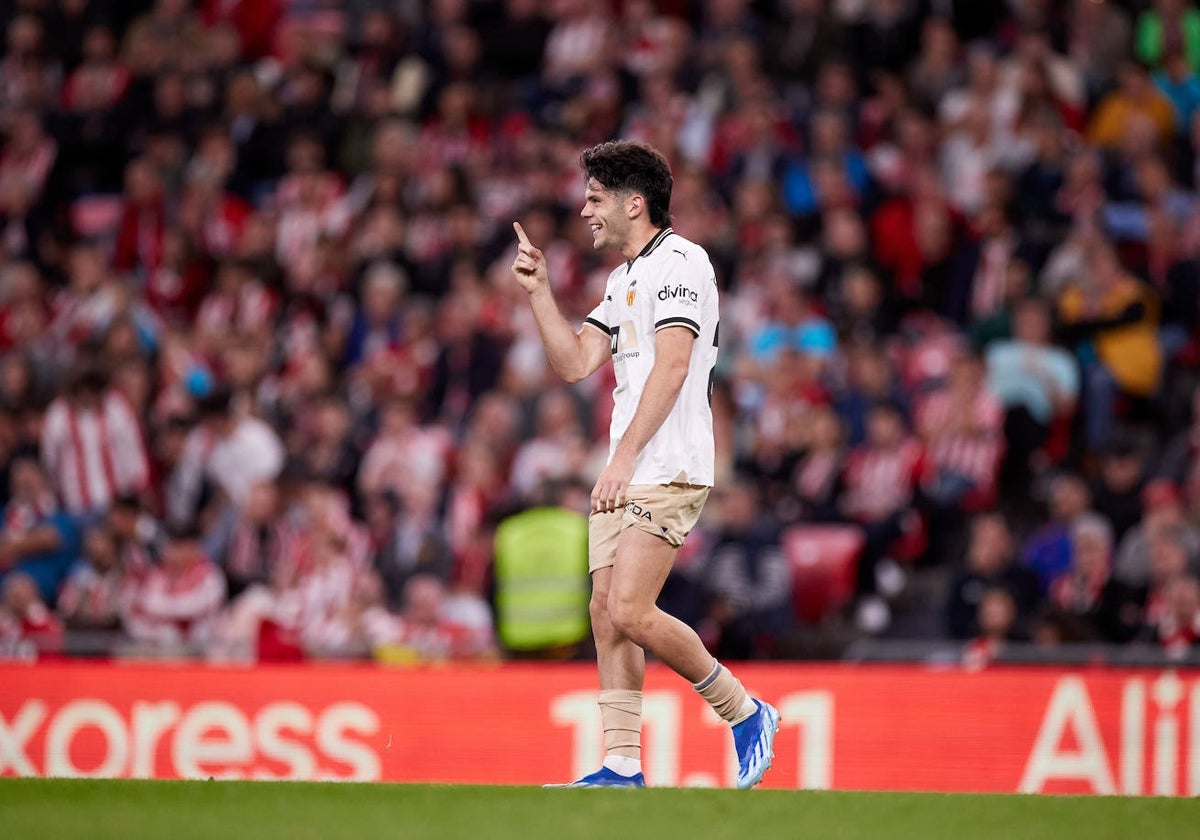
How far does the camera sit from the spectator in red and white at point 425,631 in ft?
37.8

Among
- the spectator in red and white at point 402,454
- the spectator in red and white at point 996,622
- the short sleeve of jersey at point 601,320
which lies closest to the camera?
the short sleeve of jersey at point 601,320

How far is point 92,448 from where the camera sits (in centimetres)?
1384

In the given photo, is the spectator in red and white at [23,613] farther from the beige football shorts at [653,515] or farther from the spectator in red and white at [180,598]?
the beige football shorts at [653,515]

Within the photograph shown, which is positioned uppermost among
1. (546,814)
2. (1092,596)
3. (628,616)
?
(1092,596)

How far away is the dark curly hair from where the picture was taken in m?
6.77

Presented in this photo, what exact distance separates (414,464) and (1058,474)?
4.36 metres

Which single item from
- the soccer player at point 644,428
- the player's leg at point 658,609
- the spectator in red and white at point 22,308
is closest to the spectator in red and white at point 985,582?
the soccer player at point 644,428

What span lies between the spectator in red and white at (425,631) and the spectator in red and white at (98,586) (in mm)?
1884

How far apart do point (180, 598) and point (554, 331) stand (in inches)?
251

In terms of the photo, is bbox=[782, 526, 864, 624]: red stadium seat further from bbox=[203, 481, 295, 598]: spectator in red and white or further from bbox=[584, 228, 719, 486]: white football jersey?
bbox=[584, 228, 719, 486]: white football jersey

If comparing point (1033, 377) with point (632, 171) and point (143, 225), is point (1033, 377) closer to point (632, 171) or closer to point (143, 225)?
point (632, 171)

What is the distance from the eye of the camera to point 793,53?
1578 centimetres

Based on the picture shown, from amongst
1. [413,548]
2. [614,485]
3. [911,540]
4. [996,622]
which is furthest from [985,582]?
[614,485]

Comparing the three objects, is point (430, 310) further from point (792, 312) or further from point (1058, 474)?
point (1058, 474)
